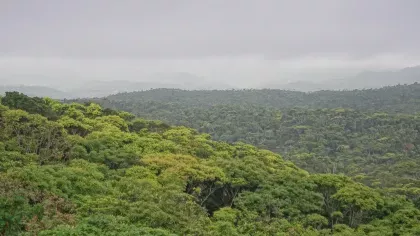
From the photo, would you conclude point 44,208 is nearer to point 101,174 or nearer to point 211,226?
point 101,174

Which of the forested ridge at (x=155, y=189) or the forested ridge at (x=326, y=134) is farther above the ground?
the forested ridge at (x=155, y=189)

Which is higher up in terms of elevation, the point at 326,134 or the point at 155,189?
the point at 155,189

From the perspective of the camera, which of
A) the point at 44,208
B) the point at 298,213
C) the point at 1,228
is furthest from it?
the point at 298,213

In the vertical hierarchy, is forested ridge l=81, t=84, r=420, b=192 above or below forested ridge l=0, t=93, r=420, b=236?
below

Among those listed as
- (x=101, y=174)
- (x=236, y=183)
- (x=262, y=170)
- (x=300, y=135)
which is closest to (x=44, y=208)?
(x=101, y=174)

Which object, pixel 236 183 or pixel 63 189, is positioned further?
pixel 236 183

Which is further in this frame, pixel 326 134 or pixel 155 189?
pixel 326 134

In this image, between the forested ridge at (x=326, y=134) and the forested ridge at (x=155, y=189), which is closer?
the forested ridge at (x=155, y=189)

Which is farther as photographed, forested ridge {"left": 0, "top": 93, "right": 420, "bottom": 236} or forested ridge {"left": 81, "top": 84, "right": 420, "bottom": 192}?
forested ridge {"left": 81, "top": 84, "right": 420, "bottom": 192}
